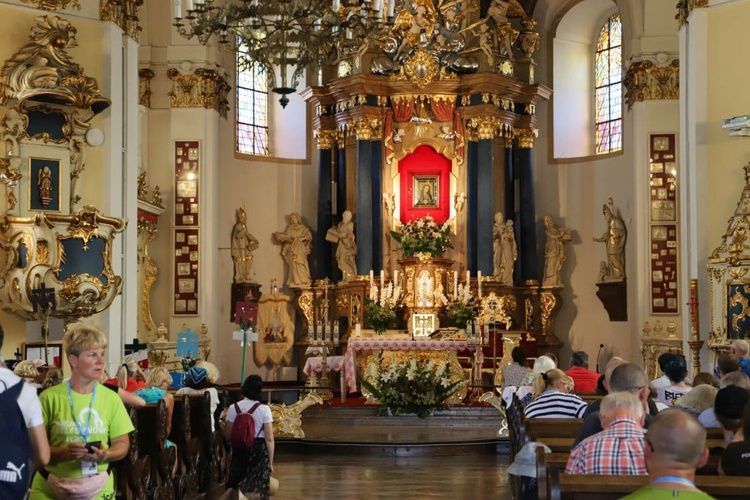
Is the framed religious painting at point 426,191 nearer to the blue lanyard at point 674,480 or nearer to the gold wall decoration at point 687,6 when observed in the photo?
the gold wall decoration at point 687,6

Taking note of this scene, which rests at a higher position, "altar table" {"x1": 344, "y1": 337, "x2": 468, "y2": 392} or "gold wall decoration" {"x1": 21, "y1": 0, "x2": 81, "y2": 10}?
"gold wall decoration" {"x1": 21, "y1": 0, "x2": 81, "y2": 10}

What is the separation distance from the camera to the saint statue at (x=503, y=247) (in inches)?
875

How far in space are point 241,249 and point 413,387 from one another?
24.2 ft

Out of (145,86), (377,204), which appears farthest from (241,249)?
(145,86)

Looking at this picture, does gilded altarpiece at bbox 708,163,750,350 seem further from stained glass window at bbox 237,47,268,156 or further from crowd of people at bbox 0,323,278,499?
stained glass window at bbox 237,47,268,156

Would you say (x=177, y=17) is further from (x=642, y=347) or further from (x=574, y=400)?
(x=642, y=347)

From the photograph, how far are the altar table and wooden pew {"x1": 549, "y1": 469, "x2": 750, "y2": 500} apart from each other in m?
13.6

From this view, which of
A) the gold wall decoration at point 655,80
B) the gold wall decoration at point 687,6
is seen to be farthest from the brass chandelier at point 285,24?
the gold wall decoration at point 655,80

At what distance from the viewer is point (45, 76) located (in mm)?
13383

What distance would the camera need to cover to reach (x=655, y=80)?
20359mm

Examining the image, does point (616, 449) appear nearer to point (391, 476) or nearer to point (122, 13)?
point (391, 476)

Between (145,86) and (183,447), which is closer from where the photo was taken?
(183,447)

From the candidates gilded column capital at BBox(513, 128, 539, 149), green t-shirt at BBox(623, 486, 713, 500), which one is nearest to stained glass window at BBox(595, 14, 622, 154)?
Result: gilded column capital at BBox(513, 128, 539, 149)

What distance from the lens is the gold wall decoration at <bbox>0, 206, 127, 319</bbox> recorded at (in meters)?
13.1
